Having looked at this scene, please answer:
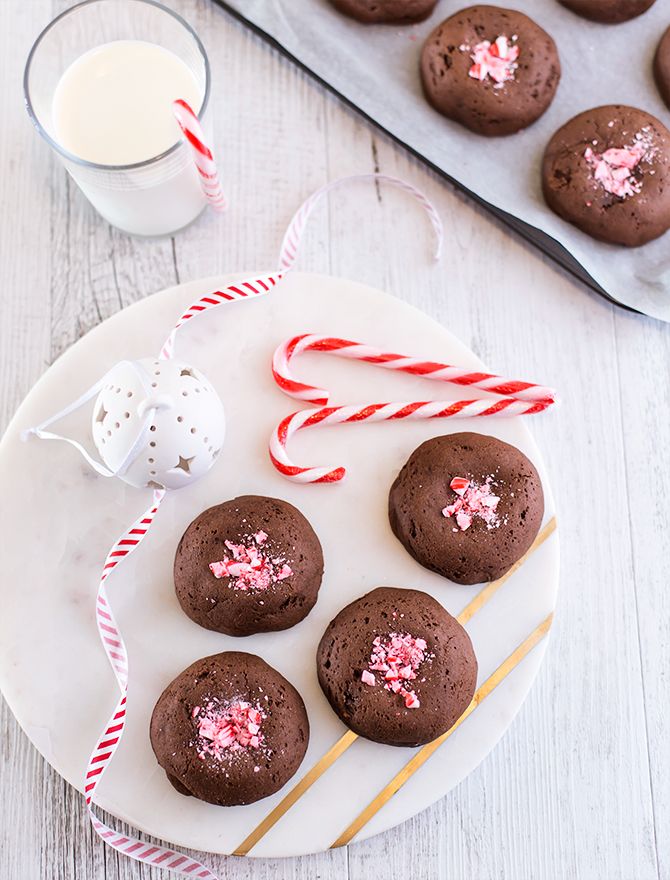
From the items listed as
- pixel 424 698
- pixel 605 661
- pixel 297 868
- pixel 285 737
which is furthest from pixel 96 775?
pixel 605 661

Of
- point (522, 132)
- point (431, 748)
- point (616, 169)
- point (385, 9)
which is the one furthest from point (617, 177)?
point (431, 748)

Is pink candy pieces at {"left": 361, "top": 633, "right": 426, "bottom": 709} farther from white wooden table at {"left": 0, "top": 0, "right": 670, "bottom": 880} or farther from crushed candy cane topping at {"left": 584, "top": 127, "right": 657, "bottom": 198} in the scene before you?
crushed candy cane topping at {"left": 584, "top": 127, "right": 657, "bottom": 198}

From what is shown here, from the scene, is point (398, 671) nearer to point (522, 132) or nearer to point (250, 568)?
point (250, 568)

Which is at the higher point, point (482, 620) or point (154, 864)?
point (482, 620)

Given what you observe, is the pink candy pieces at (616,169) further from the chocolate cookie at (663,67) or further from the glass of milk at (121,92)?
the glass of milk at (121,92)

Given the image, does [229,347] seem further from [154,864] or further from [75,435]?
[154,864]

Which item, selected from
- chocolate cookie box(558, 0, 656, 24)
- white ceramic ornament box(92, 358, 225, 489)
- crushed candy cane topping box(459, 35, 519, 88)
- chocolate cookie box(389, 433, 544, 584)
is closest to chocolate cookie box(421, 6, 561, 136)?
crushed candy cane topping box(459, 35, 519, 88)

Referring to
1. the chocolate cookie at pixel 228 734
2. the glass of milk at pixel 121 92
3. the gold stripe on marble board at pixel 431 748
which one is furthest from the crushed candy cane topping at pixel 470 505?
the glass of milk at pixel 121 92

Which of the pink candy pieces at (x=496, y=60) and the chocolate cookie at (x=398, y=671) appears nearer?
the chocolate cookie at (x=398, y=671)
